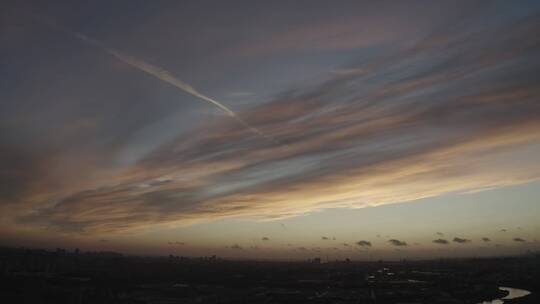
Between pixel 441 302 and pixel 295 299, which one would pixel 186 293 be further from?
pixel 441 302

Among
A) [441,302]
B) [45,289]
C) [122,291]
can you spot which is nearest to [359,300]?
[441,302]

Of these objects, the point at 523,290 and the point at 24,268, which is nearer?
the point at 523,290

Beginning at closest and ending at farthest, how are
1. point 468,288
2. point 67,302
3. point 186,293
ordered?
point 67,302 < point 186,293 < point 468,288

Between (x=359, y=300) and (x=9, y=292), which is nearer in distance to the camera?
(x=9, y=292)

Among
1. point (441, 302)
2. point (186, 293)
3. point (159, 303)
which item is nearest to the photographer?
point (159, 303)

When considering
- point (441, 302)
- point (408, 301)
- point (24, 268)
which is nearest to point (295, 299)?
point (408, 301)

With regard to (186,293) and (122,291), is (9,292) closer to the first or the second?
(122,291)

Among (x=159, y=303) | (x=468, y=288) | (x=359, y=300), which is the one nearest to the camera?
(x=159, y=303)

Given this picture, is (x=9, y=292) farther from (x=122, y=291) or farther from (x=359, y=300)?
(x=359, y=300)

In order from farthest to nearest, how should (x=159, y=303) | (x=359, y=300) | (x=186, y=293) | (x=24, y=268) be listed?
(x=24, y=268) → (x=186, y=293) → (x=359, y=300) → (x=159, y=303)
